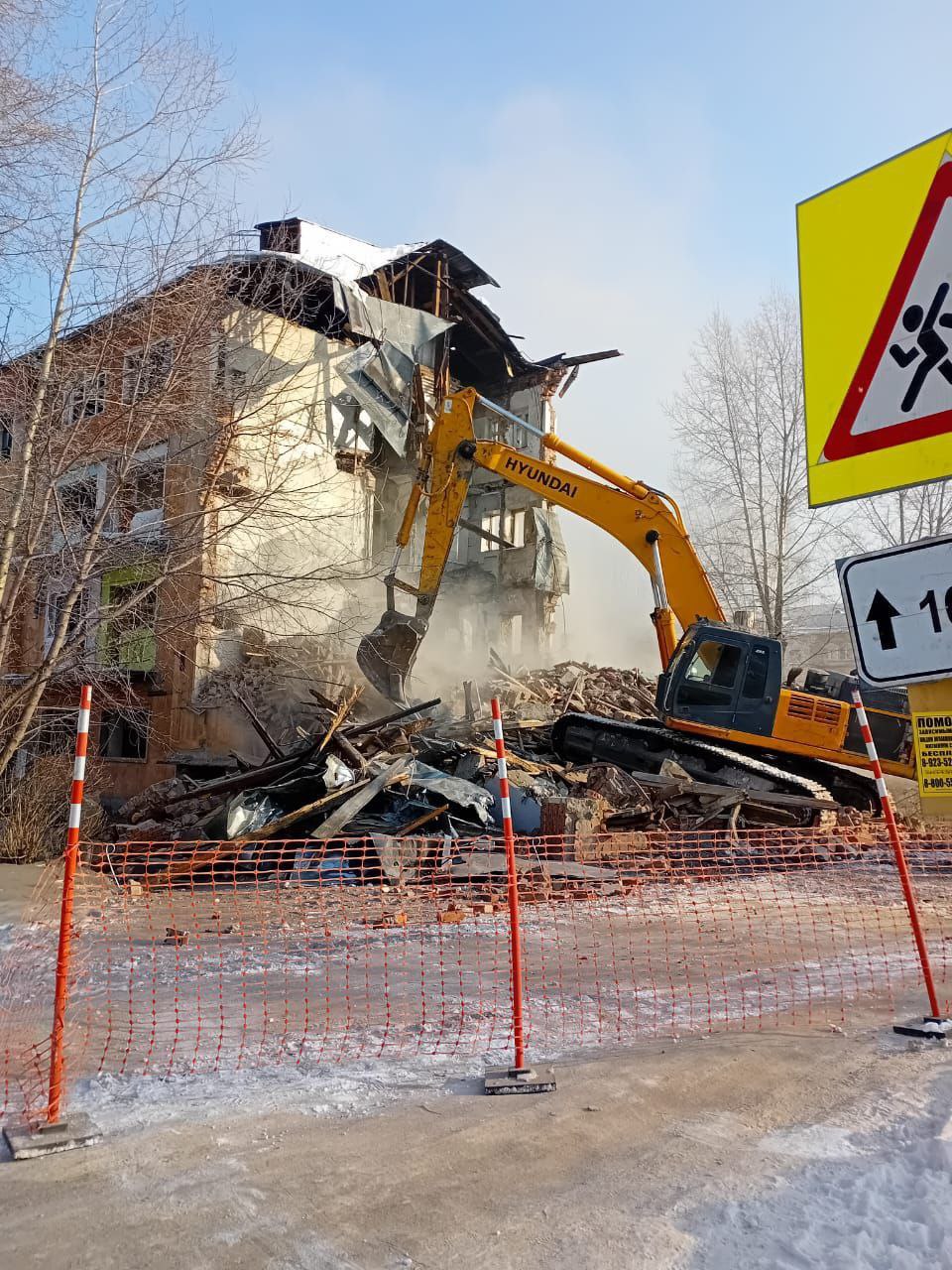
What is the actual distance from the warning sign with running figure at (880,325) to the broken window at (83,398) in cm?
837

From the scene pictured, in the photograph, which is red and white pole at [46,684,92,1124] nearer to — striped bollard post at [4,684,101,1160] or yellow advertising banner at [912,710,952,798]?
striped bollard post at [4,684,101,1160]

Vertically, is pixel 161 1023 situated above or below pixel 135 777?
below

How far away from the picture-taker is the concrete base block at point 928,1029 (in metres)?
5.39

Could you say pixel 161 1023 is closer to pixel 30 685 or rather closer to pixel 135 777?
pixel 30 685

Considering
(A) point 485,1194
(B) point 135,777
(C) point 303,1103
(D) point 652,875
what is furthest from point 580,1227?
(B) point 135,777

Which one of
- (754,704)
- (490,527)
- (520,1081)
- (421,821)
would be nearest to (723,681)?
(754,704)

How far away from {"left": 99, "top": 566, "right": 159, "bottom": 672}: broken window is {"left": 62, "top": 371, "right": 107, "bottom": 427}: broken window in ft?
5.63

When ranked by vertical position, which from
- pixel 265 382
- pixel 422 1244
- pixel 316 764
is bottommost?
pixel 422 1244

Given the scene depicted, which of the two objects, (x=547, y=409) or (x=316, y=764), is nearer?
(x=316, y=764)

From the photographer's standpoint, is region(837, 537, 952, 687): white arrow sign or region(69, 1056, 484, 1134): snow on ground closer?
region(837, 537, 952, 687): white arrow sign

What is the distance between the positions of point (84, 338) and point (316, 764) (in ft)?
20.4

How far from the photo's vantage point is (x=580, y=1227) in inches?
129

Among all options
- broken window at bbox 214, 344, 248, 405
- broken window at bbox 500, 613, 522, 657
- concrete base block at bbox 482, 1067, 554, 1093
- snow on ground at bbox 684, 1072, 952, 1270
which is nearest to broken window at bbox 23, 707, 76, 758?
broken window at bbox 214, 344, 248, 405

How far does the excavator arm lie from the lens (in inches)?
583
